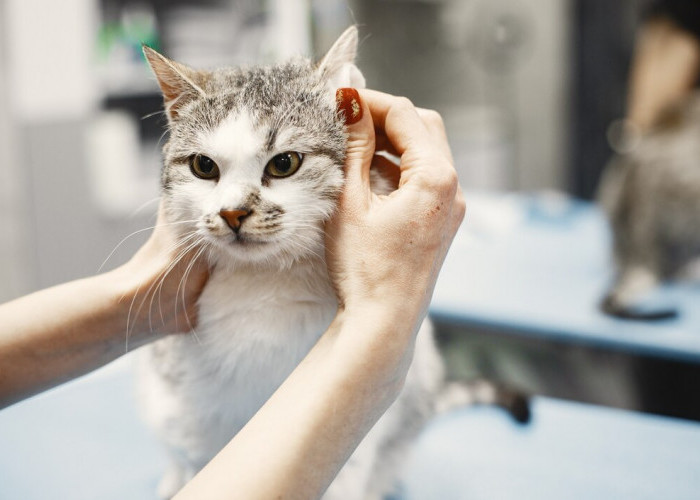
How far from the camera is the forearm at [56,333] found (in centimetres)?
74

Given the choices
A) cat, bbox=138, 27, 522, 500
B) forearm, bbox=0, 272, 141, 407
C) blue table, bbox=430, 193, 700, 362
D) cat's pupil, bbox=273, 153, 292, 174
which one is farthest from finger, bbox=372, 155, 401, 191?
blue table, bbox=430, 193, 700, 362

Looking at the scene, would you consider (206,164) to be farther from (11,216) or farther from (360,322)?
(11,216)

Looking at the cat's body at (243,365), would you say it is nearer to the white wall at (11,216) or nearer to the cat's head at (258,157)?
the cat's head at (258,157)

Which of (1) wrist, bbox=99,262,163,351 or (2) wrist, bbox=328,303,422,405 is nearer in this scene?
(2) wrist, bbox=328,303,422,405

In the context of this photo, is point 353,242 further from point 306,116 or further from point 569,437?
point 569,437

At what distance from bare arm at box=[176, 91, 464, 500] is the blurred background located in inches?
33.8

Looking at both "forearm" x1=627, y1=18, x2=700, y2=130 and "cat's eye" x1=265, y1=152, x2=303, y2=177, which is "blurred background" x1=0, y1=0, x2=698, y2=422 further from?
"cat's eye" x1=265, y1=152, x2=303, y2=177

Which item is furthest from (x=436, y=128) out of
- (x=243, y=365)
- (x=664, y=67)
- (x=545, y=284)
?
(x=664, y=67)

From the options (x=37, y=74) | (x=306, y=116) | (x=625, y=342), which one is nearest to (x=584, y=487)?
(x=625, y=342)

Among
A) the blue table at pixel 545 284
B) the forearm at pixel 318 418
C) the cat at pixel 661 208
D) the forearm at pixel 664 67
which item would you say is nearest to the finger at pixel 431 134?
the forearm at pixel 318 418

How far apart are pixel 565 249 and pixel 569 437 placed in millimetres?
894

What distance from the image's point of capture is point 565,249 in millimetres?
1756

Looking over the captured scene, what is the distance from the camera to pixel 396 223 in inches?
23.4

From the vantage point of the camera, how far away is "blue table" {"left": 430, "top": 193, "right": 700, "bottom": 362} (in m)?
1.23
